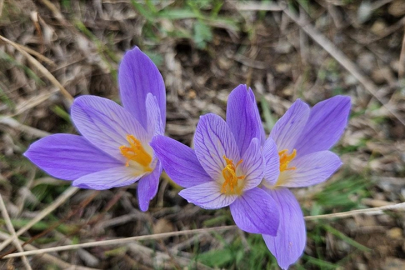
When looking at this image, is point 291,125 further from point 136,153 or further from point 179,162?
point 136,153

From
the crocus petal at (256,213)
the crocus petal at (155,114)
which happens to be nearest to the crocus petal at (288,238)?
A: the crocus petal at (256,213)

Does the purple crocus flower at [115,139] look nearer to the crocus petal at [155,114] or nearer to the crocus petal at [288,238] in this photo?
the crocus petal at [155,114]

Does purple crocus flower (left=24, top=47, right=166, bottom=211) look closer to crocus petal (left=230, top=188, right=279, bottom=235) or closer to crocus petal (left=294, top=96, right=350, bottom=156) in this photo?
crocus petal (left=230, top=188, right=279, bottom=235)

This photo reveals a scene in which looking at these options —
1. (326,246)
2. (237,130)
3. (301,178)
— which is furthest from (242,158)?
(326,246)

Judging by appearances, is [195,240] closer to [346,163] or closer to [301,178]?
[301,178]

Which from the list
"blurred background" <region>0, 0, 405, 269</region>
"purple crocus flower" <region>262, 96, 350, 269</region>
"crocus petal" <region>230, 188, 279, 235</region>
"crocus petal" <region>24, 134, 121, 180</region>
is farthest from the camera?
"blurred background" <region>0, 0, 405, 269</region>

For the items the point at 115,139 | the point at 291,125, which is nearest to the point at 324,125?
the point at 291,125

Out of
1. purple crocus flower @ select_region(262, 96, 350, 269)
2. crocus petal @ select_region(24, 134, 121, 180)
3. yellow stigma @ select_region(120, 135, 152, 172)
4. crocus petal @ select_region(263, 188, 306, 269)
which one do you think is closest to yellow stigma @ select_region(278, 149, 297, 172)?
purple crocus flower @ select_region(262, 96, 350, 269)

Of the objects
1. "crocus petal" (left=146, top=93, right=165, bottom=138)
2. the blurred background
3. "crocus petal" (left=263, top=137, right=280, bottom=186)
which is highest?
"crocus petal" (left=146, top=93, right=165, bottom=138)
